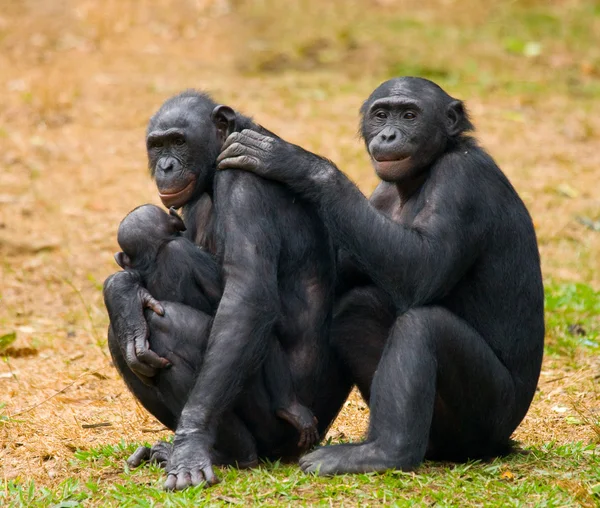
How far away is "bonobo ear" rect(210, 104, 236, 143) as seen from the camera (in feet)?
19.4

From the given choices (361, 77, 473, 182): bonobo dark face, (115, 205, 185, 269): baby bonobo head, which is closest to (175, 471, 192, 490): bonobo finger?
(115, 205, 185, 269): baby bonobo head

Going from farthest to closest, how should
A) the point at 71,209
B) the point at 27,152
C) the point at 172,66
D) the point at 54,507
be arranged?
the point at 172,66 < the point at 27,152 < the point at 71,209 < the point at 54,507

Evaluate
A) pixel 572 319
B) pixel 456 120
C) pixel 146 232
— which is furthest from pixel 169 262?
pixel 572 319

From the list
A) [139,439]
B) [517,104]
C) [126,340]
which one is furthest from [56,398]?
[517,104]

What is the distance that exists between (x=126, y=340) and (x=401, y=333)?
1.46 m

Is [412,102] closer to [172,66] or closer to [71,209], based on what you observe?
[71,209]

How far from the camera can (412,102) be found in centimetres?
567

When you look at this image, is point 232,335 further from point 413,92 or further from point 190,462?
point 413,92

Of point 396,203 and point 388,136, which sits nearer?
point 388,136

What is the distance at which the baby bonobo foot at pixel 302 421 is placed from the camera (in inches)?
216

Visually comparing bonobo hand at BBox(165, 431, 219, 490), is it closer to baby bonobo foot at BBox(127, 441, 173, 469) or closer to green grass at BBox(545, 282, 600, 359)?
baby bonobo foot at BBox(127, 441, 173, 469)

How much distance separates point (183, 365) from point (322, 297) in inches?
34.7

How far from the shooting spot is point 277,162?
5.45m

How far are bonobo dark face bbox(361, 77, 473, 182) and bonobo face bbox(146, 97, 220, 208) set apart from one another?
0.96 m
